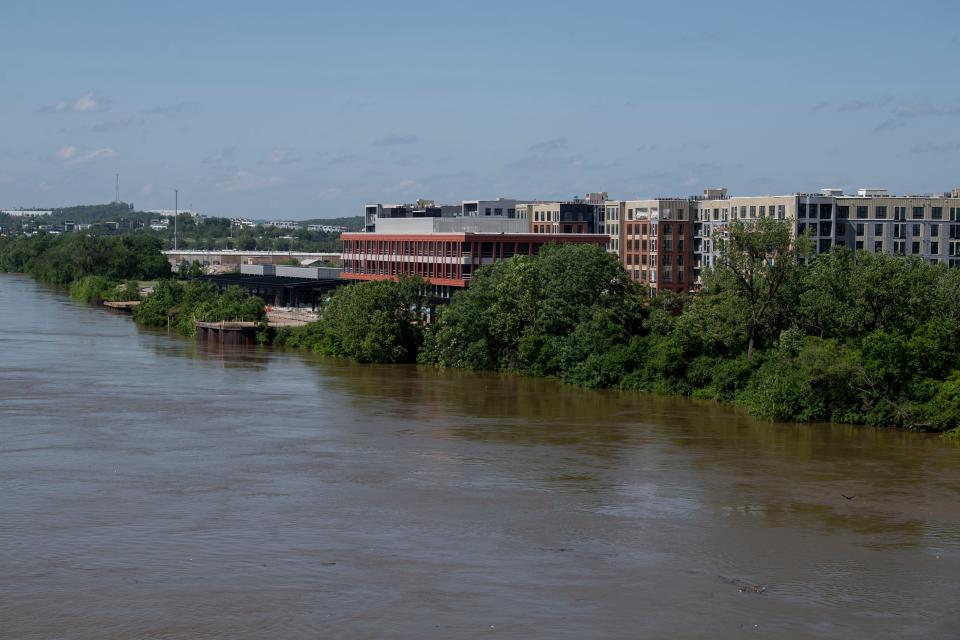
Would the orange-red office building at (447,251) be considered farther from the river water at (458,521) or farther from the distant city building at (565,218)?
the river water at (458,521)

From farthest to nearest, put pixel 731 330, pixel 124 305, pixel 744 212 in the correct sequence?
1. pixel 124 305
2. pixel 744 212
3. pixel 731 330

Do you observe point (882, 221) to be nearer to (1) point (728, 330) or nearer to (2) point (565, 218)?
(2) point (565, 218)

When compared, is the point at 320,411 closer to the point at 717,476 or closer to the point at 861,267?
the point at 717,476

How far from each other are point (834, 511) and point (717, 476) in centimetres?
503

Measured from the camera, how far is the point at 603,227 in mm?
121062

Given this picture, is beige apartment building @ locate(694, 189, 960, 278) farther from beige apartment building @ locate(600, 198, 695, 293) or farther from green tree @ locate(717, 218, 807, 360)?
green tree @ locate(717, 218, 807, 360)

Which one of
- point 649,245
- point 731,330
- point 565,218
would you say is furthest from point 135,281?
point 731,330

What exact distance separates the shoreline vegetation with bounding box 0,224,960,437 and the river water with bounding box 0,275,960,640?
2.02 m

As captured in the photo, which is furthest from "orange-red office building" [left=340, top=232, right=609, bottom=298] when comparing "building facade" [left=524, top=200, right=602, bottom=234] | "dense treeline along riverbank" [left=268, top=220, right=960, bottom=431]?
"building facade" [left=524, top=200, right=602, bottom=234]

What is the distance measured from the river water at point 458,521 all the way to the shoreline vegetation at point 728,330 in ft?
6.62

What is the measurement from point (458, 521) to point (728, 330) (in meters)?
26.7

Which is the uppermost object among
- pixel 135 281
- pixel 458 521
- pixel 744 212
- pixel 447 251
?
pixel 744 212

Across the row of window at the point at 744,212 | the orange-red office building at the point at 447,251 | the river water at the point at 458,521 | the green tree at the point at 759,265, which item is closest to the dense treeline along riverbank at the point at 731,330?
the green tree at the point at 759,265

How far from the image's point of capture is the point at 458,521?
3216cm
